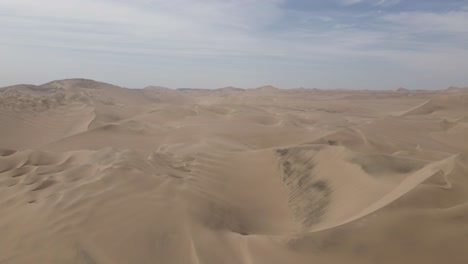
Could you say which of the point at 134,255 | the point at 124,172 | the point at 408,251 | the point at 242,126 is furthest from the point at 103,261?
the point at 242,126

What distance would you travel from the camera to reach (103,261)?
9.52ft

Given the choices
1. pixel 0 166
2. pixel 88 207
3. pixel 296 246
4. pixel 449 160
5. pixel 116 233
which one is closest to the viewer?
pixel 296 246

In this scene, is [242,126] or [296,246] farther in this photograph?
[242,126]

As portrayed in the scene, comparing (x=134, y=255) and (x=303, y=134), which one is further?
(x=303, y=134)

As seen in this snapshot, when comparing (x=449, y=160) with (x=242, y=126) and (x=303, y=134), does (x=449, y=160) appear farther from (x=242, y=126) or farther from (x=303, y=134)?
(x=242, y=126)

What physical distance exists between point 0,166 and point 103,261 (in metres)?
4.01

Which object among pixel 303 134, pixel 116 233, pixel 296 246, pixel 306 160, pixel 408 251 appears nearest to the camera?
pixel 408 251

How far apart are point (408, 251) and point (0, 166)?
5.82 meters

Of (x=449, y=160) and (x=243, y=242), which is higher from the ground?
(x=449, y=160)

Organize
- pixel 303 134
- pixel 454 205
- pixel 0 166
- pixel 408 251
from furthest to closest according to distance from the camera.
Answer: pixel 303 134 < pixel 0 166 < pixel 454 205 < pixel 408 251

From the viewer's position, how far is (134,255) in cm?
297

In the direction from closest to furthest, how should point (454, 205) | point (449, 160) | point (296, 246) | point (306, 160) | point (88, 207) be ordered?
point (296, 246)
point (454, 205)
point (88, 207)
point (449, 160)
point (306, 160)

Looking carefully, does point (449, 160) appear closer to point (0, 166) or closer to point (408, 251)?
point (408, 251)

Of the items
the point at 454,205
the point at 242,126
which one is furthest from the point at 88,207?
the point at 242,126
